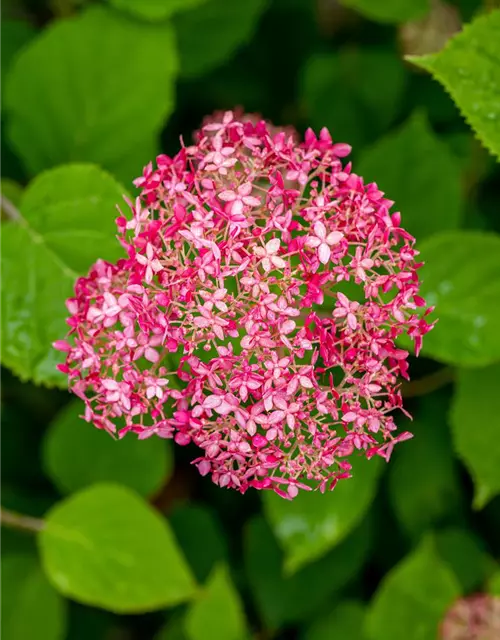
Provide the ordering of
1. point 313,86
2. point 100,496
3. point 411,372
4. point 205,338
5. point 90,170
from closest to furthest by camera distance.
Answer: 1. point 205,338
2. point 90,170
3. point 100,496
4. point 411,372
5. point 313,86

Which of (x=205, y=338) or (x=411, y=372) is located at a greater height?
(x=205, y=338)

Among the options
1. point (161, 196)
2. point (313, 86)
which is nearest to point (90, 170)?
point (161, 196)

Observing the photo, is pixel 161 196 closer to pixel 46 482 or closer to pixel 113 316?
pixel 113 316

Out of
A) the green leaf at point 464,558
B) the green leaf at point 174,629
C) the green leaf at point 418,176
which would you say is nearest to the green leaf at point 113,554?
the green leaf at point 174,629

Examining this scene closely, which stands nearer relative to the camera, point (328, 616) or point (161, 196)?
point (161, 196)

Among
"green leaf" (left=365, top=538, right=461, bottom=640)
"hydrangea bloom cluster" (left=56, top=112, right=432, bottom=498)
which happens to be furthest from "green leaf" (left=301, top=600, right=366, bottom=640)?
"hydrangea bloom cluster" (left=56, top=112, right=432, bottom=498)

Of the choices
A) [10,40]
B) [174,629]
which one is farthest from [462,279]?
[10,40]
